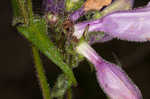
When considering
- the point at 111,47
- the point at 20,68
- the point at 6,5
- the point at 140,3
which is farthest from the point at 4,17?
the point at 140,3

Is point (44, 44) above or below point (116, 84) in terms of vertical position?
above

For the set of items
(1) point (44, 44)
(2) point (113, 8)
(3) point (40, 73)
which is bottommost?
(3) point (40, 73)

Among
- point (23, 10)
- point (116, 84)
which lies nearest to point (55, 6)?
point (23, 10)

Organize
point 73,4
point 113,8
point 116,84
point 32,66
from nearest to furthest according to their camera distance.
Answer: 1. point 116,84
2. point 73,4
3. point 113,8
4. point 32,66

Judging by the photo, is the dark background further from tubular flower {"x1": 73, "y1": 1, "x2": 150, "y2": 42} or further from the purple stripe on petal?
tubular flower {"x1": 73, "y1": 1, "x2": 150, "y2": 42}

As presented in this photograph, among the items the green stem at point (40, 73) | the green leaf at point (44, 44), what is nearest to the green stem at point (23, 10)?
the green leaf at point (44, 44)

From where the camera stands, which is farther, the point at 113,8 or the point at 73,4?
the point at 113,8

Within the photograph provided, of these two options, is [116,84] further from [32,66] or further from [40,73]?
[32,66]

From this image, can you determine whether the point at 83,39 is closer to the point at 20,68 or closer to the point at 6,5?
the point at 20,68

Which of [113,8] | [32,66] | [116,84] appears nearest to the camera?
[116,84]
